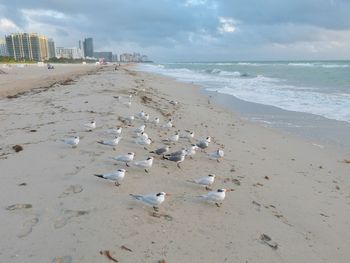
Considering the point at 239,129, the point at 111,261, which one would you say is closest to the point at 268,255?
the point at 111,261

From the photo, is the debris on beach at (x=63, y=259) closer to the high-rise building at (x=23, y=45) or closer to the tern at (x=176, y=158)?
the tern at (x=176, y=158)

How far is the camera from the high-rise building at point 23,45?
147 m

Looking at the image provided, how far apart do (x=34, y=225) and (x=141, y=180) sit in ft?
7.03

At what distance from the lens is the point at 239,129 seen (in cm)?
1241

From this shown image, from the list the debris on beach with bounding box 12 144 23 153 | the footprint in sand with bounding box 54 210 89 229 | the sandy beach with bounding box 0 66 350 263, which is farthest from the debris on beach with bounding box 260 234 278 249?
the debris on beach with bounding box 12 144 23 153

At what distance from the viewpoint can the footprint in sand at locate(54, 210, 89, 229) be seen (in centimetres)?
442

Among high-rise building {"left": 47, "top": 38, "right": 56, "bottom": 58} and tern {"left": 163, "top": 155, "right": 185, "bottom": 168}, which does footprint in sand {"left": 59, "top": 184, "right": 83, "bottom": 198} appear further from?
high-rise building {"left": 47, "top": 38, "right": 56, "bottom": 58}

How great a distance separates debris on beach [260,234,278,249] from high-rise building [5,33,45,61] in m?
159

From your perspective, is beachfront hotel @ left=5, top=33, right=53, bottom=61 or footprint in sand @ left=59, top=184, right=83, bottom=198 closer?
footprint in sand @ left=59, top=184, right=83, bottom=198

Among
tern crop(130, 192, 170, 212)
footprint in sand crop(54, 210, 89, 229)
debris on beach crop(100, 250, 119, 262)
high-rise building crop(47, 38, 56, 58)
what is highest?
tern crop(130, 192, 170, 212)

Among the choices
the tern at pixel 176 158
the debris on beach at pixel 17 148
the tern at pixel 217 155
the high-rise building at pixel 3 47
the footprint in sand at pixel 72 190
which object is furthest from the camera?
the high-rise building at pixel 3 47

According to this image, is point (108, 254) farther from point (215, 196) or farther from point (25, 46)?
point (25, 46)

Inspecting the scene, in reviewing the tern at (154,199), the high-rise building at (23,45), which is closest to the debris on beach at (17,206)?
the tern at (154,199)

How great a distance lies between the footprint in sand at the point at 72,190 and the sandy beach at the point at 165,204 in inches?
1.1
